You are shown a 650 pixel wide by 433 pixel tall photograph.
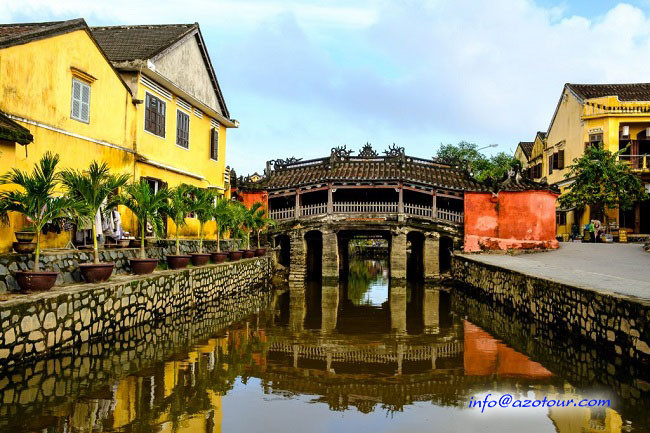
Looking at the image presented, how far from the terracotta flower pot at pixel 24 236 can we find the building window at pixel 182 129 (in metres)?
9.18

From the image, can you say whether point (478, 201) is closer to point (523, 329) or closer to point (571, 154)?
point (571, 154)

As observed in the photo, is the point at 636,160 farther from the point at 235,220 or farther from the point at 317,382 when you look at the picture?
the point at 317,382

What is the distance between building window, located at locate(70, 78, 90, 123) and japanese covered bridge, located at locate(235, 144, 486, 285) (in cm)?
1331

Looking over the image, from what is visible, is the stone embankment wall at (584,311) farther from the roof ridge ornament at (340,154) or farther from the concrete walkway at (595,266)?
the roof ridge ornament at (340,154)

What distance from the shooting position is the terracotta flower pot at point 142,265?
11.3 m

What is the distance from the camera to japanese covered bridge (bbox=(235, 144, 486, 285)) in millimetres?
24891

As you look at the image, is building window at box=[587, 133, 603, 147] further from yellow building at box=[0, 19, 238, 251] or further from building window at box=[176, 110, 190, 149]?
building window at box=[176, 110, 190, 149]

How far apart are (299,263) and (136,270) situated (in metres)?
14.2

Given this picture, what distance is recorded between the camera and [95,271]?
9.52 m

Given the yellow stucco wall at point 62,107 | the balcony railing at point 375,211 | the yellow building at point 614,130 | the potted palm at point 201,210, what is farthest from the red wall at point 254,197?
the yellow building at point 614,130

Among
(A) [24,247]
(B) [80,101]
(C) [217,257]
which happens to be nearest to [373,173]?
(C) [217,257]

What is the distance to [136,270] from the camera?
37.2 ft

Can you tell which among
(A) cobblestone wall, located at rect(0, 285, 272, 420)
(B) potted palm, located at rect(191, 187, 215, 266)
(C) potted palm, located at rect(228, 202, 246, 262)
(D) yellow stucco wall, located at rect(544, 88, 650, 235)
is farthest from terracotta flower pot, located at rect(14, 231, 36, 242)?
(D) yellow stucco wall, located at rect(544, 88, 650, 235)

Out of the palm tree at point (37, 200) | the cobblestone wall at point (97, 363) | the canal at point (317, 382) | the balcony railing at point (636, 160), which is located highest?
the balcony railing at point (636, 160)
